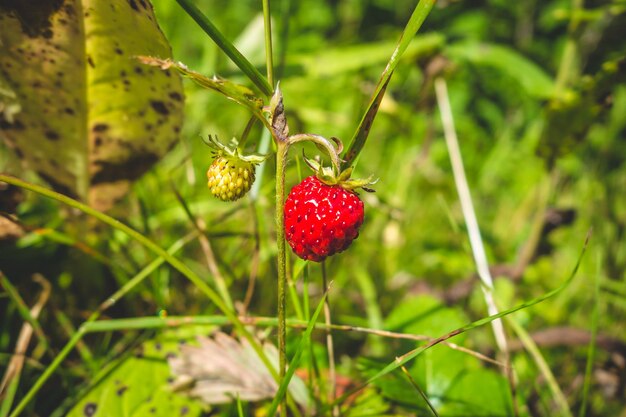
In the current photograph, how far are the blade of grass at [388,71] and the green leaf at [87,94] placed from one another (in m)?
0.35

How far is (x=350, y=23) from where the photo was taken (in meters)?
3.63

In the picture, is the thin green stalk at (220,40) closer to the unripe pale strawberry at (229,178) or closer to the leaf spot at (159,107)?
the unripe pale strawberry at (229,178)

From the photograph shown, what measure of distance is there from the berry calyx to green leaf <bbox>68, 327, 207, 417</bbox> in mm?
458

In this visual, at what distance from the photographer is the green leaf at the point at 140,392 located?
871mm

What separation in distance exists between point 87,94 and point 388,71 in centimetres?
65

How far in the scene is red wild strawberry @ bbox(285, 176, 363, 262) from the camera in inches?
25.9

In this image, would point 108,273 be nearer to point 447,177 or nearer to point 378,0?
point 447,177

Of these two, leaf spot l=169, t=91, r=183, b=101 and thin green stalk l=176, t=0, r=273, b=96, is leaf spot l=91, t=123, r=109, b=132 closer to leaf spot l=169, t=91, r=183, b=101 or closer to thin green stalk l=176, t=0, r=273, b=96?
leaf spot l=169, t=91, r=183, b=101

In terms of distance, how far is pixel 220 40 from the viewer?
611 mm

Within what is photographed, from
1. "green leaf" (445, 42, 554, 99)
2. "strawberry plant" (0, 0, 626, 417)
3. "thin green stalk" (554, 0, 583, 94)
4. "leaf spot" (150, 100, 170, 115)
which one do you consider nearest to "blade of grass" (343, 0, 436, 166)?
"strawberry plant" (0, 0, 626, 417)

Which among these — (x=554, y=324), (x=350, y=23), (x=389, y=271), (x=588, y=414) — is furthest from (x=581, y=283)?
(x=350, y=23)

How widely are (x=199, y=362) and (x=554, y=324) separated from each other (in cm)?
108

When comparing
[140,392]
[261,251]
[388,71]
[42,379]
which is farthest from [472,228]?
[42,379]

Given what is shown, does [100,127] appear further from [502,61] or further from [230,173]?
[502,61]
